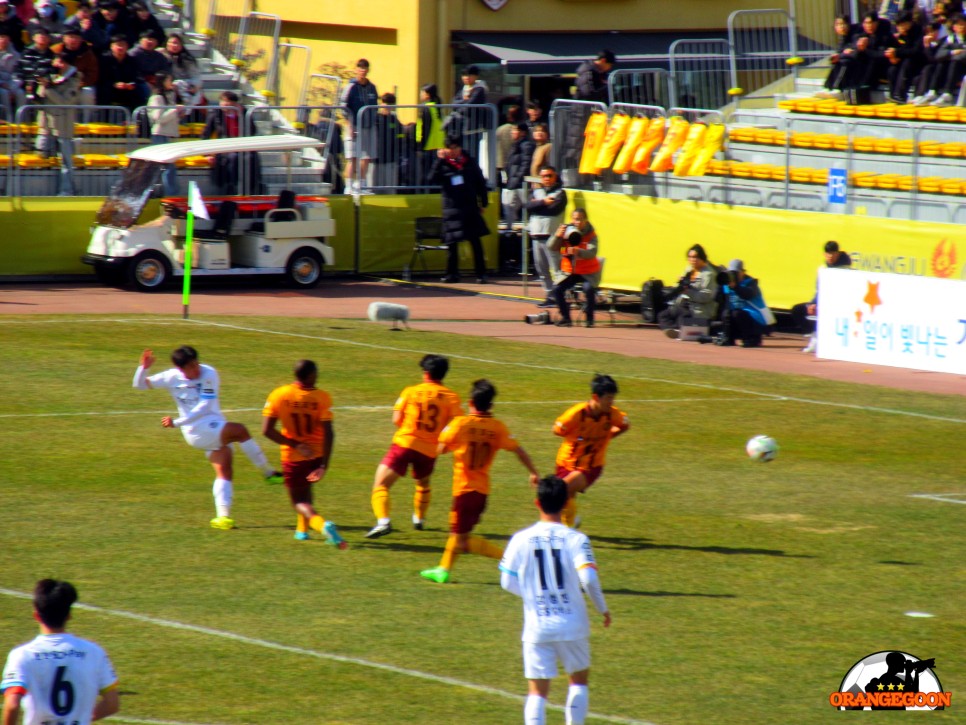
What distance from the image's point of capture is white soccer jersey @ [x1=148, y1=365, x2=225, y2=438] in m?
12.1

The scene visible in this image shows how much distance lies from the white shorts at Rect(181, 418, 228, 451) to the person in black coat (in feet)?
53.6

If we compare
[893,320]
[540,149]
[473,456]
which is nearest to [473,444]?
[473,456]

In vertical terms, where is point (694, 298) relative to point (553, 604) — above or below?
above

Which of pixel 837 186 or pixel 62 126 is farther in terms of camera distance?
Answer: pixel 62 126

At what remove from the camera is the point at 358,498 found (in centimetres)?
1358

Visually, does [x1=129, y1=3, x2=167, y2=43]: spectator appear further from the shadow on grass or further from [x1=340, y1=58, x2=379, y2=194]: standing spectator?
the shadow on grass

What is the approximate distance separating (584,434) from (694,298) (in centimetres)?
1190

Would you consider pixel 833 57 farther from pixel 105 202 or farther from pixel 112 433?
pixel 112 433

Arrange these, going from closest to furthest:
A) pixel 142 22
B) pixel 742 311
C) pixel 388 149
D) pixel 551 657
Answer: pixel 551 657 < pixel 742 311 < pixel 388 149 < pixel 142 22

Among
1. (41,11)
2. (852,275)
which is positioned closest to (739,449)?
(852,275)

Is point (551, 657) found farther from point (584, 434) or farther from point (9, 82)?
point (9, 82)

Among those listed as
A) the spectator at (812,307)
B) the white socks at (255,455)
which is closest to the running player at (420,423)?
the white socks at (255,455)

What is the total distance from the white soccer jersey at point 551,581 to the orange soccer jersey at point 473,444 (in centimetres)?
307

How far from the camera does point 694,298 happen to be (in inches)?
910
